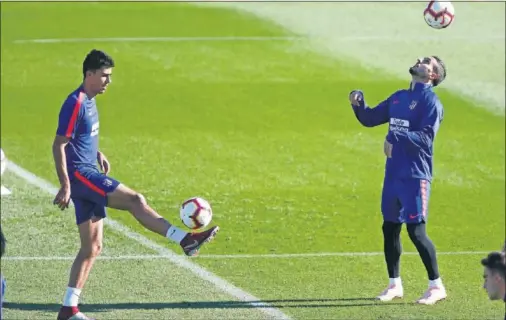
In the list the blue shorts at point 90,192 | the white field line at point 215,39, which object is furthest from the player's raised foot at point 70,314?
the white field line at point 215,39

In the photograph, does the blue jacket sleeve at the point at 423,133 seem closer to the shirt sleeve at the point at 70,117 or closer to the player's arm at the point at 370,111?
the player's arm at the point at 370,111

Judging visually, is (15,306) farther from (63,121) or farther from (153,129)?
(153,129)

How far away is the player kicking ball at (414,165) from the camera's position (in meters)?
11.6

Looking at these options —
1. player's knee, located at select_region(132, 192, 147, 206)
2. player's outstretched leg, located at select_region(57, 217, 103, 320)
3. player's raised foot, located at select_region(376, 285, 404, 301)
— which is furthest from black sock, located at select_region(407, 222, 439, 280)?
player's outstretched leg, located at select_region(57, 217, 103, 320)

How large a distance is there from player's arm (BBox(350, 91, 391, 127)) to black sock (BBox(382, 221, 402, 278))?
3.31 feet

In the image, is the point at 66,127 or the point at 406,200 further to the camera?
the point at 406,200

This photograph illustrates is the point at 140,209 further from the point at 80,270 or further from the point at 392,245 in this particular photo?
the point at 392,245

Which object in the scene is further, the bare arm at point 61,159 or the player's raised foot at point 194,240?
the player's raised foot at point 194,240

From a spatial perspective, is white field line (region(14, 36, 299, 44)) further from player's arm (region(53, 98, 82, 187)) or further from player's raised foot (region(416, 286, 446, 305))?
player's arm (region(53, 98, 82, 187))

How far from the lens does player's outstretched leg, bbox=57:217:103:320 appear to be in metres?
10.8

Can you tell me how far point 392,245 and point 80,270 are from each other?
2981mm

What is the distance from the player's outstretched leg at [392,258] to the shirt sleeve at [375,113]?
1.01m

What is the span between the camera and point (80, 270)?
1088 cm

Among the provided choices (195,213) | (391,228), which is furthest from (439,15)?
(195,213)
